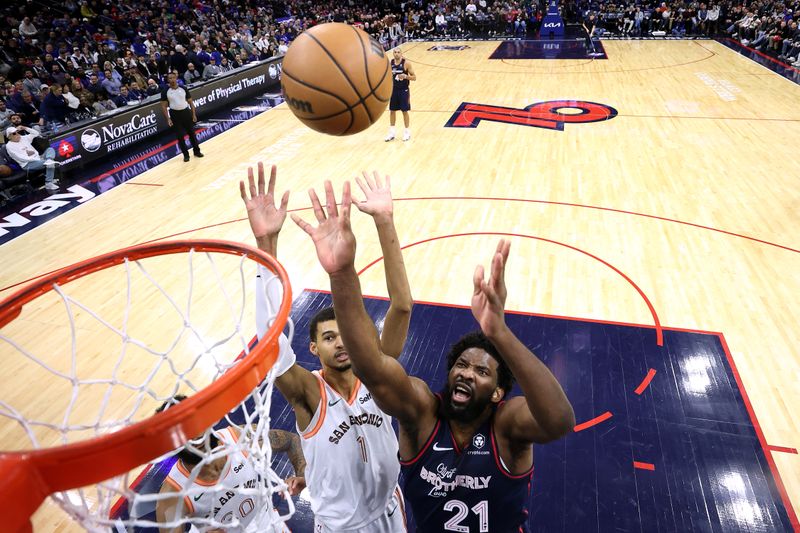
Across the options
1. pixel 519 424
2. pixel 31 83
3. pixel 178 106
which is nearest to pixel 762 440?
pixel 519 424

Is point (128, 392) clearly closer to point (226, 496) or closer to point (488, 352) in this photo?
point (226, 496)

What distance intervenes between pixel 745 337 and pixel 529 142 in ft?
18.4

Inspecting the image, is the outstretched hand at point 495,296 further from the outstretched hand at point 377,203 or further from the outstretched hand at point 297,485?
the outstretched hand at point 297,485

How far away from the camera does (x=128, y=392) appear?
414 cm

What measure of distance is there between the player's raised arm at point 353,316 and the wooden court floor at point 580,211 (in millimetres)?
2840

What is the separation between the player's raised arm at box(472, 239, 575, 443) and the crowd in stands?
32.3ft

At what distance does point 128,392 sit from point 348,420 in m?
2.77

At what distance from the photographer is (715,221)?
620cm

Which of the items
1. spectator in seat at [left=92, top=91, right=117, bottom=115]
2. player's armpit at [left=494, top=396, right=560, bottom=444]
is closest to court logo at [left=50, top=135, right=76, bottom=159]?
spectator in seat at [left=92, top=91, right=117, bottom=115]

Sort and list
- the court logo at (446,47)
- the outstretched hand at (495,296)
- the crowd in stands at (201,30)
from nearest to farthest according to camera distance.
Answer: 1. the outstretched hand at (495,296)
2. the crowd in stands at (201,30)
3. the court logo at (446,47)

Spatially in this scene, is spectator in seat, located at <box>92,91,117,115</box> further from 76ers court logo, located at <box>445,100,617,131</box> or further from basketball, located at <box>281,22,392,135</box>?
basketball, located at <box>281,22,392,135</box>

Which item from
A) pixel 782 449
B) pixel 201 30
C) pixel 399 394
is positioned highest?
pixel 201 30

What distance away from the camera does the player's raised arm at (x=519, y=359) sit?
4.69 feet

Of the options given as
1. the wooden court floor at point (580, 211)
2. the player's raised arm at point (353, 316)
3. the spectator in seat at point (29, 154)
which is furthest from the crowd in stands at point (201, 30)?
the player's raised arm at point (353, 316)
